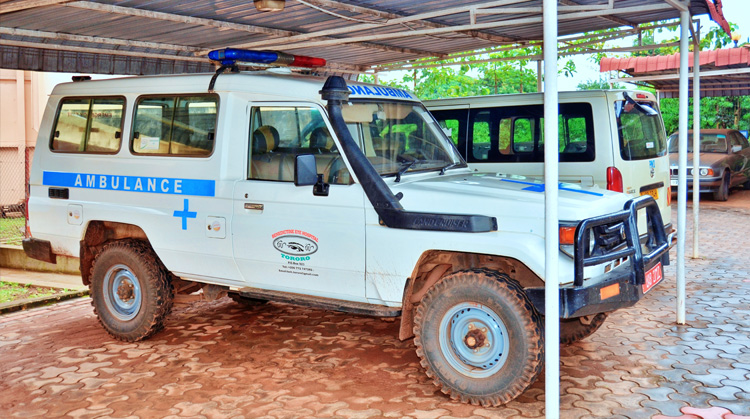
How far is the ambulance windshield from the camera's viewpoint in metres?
5.64

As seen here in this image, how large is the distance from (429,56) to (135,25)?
174 inches

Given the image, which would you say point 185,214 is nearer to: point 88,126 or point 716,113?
point 88,126

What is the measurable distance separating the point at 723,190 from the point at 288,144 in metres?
14.6

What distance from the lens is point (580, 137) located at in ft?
27.1

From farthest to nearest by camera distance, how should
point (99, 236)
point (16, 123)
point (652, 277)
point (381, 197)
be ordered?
point (16, 123)
point (99, 236)
point (652, 277)
point (381, 197)

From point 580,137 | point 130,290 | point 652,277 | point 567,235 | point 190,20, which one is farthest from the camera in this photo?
point 580,137

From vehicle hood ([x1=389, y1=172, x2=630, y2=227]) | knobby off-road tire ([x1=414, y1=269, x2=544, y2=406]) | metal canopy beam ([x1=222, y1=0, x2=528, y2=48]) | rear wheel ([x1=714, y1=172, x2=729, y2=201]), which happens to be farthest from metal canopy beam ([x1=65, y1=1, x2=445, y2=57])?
rear wheel ([x1=714, y1=172, x2=729, y2=201])

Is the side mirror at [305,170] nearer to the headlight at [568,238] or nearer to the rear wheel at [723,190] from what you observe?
the headlight at [568,238]

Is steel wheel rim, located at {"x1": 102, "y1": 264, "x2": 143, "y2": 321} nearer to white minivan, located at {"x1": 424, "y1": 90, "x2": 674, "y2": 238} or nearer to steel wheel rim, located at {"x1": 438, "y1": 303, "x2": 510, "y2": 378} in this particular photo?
steel wheel rim, located at {"x1": 438, "y1": 303, "x2": 510, "y2": 378}

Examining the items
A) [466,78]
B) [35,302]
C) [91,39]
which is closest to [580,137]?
[91,39]

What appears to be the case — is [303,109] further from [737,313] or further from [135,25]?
[737,313]

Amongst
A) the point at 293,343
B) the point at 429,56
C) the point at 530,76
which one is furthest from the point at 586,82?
the point at 293,343

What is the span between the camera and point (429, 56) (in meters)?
10.7

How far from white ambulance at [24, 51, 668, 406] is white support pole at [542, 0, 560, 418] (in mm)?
324
